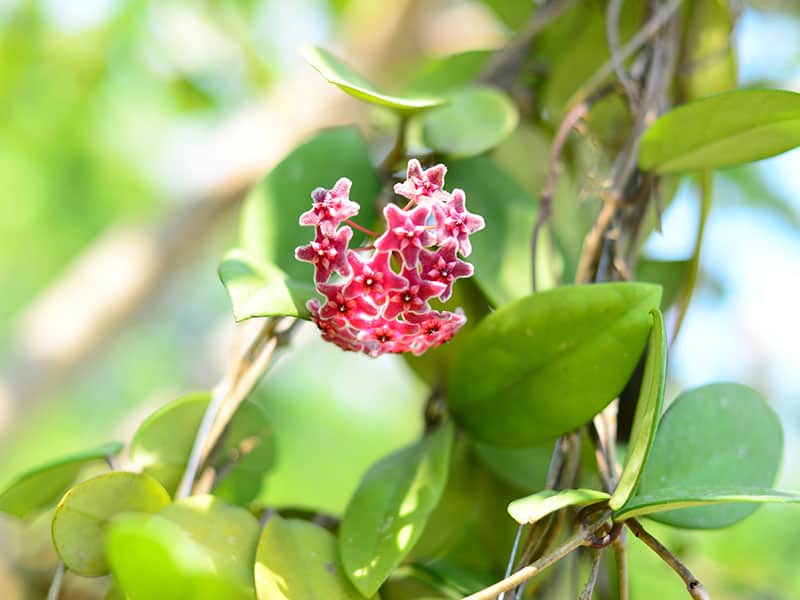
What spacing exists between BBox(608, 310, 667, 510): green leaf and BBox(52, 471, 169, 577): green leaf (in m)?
0.26

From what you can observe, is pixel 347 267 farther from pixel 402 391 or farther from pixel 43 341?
pixel 402 391

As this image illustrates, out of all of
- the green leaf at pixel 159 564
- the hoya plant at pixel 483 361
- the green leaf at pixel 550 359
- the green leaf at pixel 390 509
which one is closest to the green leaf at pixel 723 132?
the hoya plant at pixel 483 361

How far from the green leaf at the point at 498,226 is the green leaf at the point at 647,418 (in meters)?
0.13

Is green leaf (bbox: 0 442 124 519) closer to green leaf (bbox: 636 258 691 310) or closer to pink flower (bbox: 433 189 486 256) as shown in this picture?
pink flower (bbox: 433 189 486 256)

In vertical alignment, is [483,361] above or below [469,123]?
below

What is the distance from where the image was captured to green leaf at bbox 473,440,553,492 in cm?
57

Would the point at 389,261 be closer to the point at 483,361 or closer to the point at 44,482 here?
the point at 483,361

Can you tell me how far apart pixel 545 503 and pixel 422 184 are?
0.57 feet

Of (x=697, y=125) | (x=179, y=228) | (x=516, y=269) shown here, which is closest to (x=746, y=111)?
(x=697, y=125)

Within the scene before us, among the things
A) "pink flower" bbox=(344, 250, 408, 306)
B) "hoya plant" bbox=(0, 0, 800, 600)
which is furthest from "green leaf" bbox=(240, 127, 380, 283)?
"pink flower" bbox=(344, 250, 408, 306)

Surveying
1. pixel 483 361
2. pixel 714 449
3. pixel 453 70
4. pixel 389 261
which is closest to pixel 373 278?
pixel 389 261

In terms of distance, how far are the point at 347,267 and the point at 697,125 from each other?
9.9 inches

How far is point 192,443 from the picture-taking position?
53 centimetres

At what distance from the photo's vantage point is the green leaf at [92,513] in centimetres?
45
